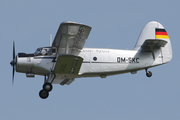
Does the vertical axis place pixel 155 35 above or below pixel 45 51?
above

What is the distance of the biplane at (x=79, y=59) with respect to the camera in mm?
13617

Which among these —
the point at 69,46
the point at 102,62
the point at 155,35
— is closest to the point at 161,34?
the point at 155,35

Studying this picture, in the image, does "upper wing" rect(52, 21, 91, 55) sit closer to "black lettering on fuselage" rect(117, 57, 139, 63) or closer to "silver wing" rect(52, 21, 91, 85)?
"silver wing" rect(52, 21, 91, 85)

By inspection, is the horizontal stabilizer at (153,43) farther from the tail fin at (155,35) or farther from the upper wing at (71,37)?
the upper wing at (71,37)

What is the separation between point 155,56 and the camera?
1590 centimetres

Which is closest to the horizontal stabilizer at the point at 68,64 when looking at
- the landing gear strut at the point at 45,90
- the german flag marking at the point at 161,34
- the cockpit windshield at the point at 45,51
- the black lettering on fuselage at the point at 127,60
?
the landing gear strut at the point at 45,90

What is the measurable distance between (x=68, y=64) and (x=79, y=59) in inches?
23.4

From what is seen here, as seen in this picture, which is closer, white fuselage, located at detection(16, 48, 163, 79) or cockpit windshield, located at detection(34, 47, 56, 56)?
white fuselage, located at detection(16, 48, 163, 79)

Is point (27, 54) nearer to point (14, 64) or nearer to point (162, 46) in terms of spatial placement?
point (14, 64)

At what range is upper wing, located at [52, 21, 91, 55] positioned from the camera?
1291cm

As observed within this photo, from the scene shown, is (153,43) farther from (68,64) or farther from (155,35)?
(68,64)

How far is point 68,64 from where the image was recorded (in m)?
13.9

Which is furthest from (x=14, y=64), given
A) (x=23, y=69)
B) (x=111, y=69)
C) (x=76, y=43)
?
(x=111, y=69)

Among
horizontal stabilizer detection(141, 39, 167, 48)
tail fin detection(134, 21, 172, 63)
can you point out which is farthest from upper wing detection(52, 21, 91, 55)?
tail fin detection(134, 21, 172, 63)
